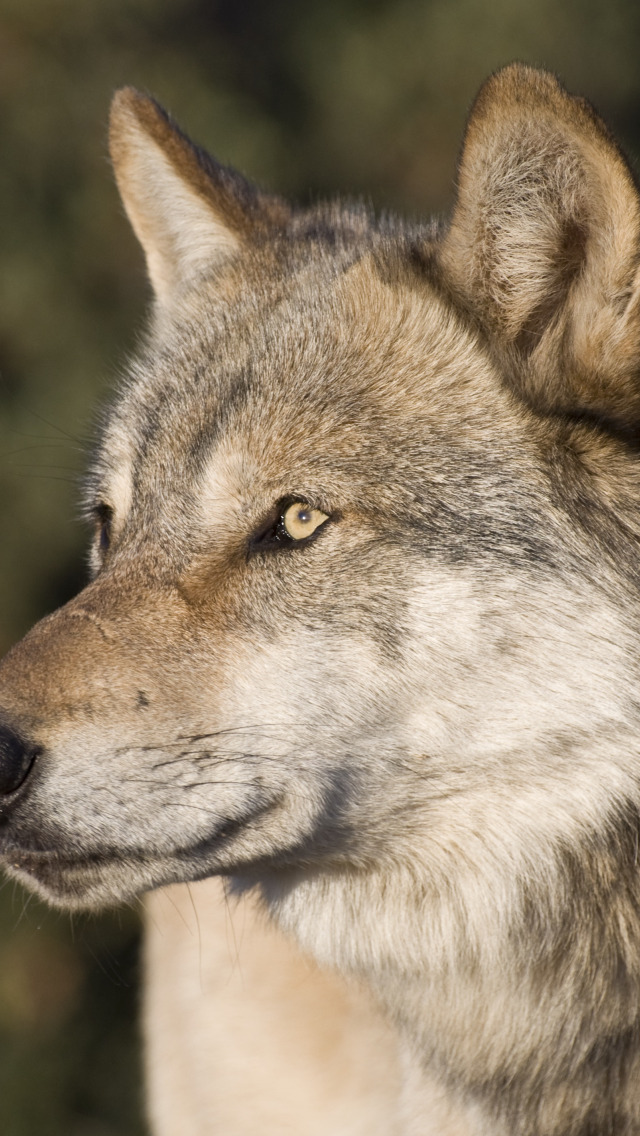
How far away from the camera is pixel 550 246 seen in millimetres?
2043

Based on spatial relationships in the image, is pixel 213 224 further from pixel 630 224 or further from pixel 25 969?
pixel 25 969

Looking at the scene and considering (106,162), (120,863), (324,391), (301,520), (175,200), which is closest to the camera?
(120,863)

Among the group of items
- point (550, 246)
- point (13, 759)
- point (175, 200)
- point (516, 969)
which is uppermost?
point (175, 200)

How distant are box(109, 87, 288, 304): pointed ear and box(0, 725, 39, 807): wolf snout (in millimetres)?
1467

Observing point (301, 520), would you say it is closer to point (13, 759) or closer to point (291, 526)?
point (291, 526)

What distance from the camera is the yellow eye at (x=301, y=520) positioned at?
2.10 meters

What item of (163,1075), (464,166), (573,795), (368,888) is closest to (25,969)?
(163,1075)

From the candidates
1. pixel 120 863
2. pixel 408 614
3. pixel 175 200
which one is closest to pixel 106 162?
pixel 175 200

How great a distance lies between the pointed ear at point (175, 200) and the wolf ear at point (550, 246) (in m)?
0.89

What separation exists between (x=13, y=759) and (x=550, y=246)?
3.98ft

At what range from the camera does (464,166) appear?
2018 mm

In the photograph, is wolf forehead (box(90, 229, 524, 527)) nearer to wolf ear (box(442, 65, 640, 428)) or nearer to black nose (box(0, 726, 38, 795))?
wolf ear (box(442, 65, 640, 428))

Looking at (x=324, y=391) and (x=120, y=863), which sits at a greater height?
(x=324, y=391)

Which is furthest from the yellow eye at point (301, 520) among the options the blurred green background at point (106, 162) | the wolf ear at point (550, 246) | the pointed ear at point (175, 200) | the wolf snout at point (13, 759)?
the blurred green background at point (106, 162)
